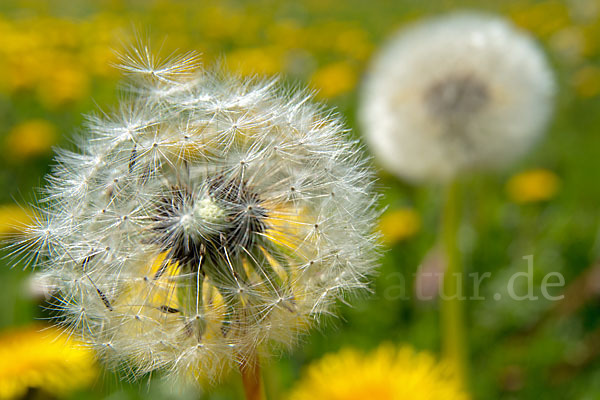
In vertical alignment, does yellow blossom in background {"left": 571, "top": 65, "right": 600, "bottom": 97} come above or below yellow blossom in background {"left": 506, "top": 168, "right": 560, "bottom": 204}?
above

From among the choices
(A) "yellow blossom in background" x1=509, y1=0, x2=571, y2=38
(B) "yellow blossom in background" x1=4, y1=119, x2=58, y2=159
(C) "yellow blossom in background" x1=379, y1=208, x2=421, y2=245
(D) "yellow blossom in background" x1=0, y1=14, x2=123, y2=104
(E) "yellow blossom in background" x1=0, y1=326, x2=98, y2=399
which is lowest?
(E) "yellow blossom in background" x1=0, y1=326, x2=98, y2=399

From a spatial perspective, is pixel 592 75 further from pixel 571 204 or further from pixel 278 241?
pixel 278 241

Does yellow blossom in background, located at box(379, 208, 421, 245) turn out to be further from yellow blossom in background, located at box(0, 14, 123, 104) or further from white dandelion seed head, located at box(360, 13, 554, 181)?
yellow blossom in background, located at box(0, 14, 123, 104)

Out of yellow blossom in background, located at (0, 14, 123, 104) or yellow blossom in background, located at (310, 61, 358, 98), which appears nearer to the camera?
yellow blossom in background, located at (0, 14, 123, 104)

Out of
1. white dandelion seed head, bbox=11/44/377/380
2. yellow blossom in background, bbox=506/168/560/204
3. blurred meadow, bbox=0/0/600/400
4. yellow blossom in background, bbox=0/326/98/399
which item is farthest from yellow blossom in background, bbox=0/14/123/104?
yellow blossom in background, bbox=506/168/560/204

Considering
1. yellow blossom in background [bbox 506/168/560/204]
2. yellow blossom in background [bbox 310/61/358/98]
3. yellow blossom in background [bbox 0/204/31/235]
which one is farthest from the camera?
yellow blossom in background [bbox 310/61/358/98]

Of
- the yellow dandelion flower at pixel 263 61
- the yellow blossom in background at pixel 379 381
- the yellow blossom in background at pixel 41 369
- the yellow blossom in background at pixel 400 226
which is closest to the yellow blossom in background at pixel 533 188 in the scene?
the yellow blossom in background at pixel 400 226
